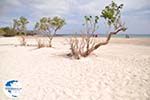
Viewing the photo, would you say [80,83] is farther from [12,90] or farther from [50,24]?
[50,24]

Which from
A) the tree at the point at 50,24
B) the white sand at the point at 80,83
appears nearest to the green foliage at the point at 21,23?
the tree at the point at 50,24

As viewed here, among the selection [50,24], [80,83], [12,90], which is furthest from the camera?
[50,24]

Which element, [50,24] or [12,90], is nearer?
[12,90]

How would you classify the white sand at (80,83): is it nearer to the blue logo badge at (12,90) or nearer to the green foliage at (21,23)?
the blue logo badge at (12,90)

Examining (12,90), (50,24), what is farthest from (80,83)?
(50,24)

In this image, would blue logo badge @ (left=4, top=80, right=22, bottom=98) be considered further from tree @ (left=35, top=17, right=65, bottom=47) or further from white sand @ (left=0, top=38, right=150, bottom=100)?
tree @ (left=35, top=17, right=65, bottom=47)

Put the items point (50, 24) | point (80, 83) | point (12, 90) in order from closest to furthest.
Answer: point (12, 90) → point (80, 83) → point (50, 24)

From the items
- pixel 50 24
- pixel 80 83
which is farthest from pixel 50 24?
pixel 80 83

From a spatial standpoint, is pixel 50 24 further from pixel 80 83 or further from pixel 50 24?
pixel 80 83

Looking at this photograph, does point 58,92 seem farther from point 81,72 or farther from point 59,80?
point 81,72

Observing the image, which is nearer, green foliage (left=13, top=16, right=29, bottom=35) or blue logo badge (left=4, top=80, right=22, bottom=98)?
blue logo badge (left=4, top=80, right=22, bottom=98)

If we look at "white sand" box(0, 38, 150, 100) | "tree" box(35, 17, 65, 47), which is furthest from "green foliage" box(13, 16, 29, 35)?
"white sand" box(0, 38, 150, 100)

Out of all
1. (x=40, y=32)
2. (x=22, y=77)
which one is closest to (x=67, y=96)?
(x=22, y=77)

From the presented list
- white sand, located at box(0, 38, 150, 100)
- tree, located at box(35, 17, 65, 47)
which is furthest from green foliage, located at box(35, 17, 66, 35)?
white sand, located at box(0, 38, 150, 100)
